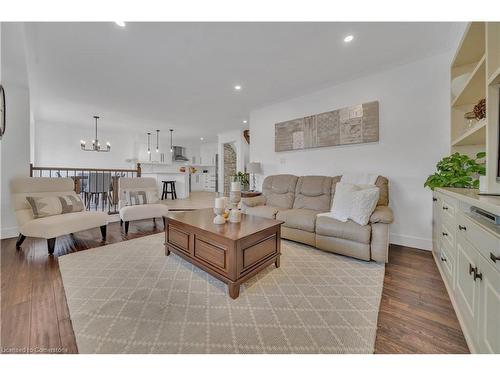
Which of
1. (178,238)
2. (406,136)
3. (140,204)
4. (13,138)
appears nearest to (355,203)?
(406,136)

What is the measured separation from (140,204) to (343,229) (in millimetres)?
3296

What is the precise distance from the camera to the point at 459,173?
1.88 meters

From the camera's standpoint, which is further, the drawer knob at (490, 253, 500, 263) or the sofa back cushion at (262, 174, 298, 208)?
the sofa back cushion at (262, 174, 298, 208)

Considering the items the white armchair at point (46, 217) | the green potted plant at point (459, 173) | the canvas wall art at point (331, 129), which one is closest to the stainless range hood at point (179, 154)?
the white armchair at point (46, 217)

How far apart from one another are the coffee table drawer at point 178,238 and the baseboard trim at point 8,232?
2.75 metres

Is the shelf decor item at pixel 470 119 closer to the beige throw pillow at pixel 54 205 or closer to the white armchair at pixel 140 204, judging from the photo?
the white armchair at pixel 140 204

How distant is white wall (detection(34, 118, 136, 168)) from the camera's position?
234 inches

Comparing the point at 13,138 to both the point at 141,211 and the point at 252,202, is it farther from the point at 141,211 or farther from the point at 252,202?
the point at 252,202

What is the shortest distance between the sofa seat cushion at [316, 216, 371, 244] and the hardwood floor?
41 centimetres

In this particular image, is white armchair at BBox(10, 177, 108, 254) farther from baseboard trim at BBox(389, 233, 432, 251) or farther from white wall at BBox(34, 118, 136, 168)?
baseboard trim at BBox(389, 233, 432, 251)

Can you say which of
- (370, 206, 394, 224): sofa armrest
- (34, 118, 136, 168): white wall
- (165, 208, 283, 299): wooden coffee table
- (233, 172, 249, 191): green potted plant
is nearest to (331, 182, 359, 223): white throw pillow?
(370, 206, 394, 224): sofa armrest

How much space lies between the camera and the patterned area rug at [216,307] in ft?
3.66
